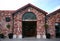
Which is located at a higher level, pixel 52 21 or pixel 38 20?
pixel 38 20

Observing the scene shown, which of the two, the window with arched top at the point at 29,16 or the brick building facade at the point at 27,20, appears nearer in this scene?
the brick building facade at the point at 27,20

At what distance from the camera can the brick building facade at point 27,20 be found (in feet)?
103

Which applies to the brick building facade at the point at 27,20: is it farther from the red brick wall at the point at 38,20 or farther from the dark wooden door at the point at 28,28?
the dark wooden door at the point at 28,28

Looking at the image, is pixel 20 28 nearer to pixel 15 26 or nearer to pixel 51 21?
pixel 15 26

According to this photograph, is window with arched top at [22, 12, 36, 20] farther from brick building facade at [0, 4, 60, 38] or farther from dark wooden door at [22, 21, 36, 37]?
dark wooden door at [22, 21, 36, 37]

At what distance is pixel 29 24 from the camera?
3378cm

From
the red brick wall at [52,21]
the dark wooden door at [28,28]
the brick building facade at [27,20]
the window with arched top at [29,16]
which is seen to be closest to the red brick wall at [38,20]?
the brick building facade at [27,20]

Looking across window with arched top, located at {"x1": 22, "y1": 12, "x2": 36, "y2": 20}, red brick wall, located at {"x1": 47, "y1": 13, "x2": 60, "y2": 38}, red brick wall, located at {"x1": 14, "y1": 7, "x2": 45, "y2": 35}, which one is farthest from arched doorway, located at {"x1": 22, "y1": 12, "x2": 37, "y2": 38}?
red brick wall, located at {"x1": 47, "y1": 13, "x2": 60, "y2": 38}

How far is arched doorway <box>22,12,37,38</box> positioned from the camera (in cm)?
3169

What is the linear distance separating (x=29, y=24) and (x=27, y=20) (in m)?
2.34

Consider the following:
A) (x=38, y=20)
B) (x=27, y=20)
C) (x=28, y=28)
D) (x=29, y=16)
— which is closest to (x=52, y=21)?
(x=38, y=20)

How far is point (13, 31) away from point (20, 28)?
57.3 inches

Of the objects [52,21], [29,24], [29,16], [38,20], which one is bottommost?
[29,24]

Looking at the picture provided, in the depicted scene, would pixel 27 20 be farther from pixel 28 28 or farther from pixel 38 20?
pixel 28 28
